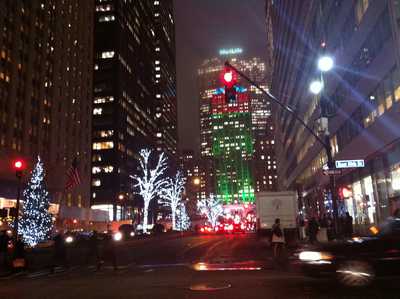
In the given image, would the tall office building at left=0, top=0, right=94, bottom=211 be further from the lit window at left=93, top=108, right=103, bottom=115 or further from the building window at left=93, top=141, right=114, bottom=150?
the lit window at left=93, top=108, right=103, bottom=115

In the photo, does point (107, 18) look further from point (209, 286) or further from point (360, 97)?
point (209, 286)

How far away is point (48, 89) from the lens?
77250 millimetres

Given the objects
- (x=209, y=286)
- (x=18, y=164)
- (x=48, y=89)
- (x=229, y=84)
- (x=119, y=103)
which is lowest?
(x=209, y=286)

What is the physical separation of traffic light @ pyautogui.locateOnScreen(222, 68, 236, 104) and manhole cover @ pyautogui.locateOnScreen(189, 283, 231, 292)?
6332mm

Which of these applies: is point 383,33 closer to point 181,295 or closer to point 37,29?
point 181,295

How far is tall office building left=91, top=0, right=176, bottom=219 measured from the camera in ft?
394

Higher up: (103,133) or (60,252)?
(103,133)

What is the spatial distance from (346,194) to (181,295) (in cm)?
3235

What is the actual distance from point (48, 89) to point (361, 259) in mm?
74970

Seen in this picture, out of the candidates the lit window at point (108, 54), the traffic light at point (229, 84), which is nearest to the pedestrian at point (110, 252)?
the traffic light at point (229, 84)

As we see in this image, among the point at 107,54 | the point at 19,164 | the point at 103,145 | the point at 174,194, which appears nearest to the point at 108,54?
the point at 107,54

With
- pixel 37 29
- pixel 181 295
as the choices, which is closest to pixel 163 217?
pixel 37 29

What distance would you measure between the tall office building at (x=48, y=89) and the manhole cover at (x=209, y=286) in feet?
166

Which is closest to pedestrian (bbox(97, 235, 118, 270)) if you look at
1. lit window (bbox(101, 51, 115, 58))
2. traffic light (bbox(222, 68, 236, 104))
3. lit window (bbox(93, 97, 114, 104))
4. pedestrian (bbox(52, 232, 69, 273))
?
pedestrian (bbox(52, 232, 69, 273))
